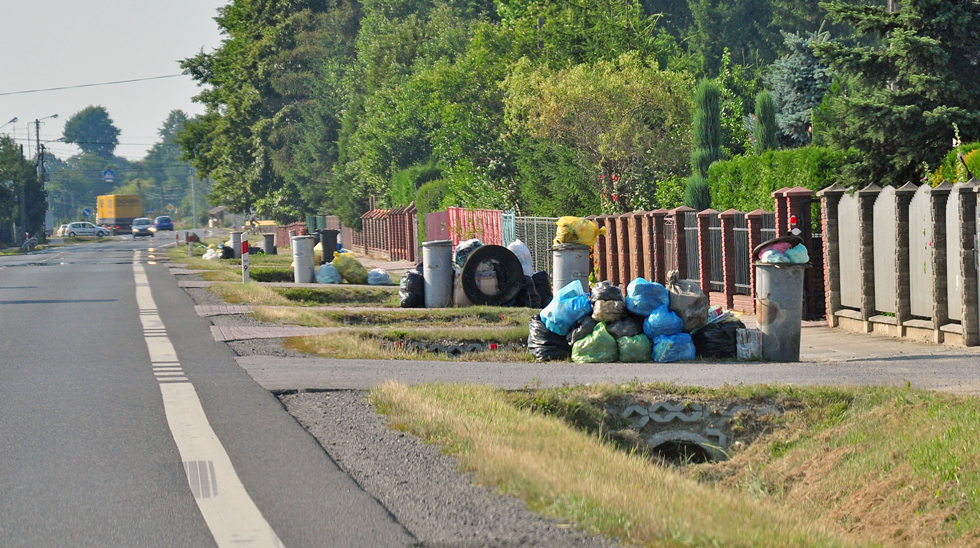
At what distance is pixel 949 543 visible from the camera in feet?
24.0

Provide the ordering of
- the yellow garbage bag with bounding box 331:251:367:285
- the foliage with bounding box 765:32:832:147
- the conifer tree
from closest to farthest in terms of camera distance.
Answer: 1. the yellow garbage bag with bounding box 331:251:367:285
2. the conifer tree
3. the foliage with bounding box 765:32:832:147

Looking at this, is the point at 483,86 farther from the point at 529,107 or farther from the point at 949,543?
the point at 949,543

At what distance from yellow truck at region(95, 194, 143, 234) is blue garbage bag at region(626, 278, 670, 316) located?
11001 centimetres

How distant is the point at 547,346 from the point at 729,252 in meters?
6.77

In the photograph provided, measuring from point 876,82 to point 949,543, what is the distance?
40.8 ft

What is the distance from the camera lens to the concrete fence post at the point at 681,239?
2217cm

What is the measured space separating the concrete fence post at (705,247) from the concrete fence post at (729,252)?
0.95 meters

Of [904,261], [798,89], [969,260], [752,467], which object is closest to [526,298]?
[904,261]

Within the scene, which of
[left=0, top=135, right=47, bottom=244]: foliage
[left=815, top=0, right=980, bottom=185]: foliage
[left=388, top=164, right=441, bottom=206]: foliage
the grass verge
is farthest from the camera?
[left=0, top=135, right=47, bottom=244]: foliage

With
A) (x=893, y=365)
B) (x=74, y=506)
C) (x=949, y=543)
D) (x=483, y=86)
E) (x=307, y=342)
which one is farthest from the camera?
(x=483, y=86)

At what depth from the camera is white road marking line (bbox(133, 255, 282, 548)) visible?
5.45 meters

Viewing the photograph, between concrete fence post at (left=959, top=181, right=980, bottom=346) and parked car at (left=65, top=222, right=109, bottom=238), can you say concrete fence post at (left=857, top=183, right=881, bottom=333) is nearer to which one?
concrete fence post at (left=959, top=181, right=980, bottom=346)

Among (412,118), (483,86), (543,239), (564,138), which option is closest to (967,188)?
(543,239)

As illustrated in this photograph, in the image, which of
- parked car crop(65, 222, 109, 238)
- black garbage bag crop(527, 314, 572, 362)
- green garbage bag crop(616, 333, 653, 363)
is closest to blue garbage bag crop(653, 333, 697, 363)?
green garbage bag crop(616, 333, 653, 363)
